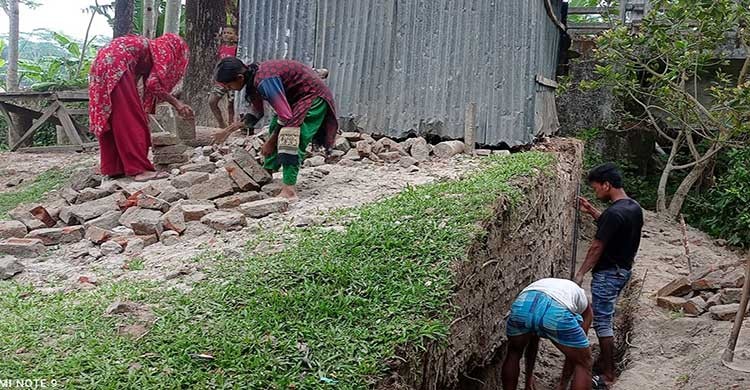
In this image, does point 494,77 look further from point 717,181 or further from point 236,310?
point 717,181

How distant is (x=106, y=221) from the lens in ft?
16.6

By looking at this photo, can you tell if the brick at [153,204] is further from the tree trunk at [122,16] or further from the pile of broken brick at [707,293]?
the tree trunk at [122,16]

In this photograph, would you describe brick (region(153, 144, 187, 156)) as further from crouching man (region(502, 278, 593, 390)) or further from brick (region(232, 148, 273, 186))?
crouching man (region(502, 278, 593, 390))

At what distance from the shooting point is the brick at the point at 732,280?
22.1 ft

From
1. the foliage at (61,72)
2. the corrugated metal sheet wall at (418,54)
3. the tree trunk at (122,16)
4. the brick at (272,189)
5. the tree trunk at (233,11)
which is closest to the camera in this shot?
the brick at (272,189)

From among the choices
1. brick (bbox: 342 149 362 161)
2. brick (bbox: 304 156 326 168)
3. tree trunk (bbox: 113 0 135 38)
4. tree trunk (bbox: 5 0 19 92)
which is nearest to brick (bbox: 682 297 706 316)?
brick (bbox: 342 149 362 161)

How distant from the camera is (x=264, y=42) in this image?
27.3 ft

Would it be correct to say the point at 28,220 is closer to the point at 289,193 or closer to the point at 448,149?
the point at 289,193

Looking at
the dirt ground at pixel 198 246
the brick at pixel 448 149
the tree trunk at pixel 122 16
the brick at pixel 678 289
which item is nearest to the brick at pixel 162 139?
the dirt ground at pixel 198 246

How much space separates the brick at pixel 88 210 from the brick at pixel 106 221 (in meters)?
0.13

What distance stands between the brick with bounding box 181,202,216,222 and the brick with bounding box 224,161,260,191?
0.48 meters

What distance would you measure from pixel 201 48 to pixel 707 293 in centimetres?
838

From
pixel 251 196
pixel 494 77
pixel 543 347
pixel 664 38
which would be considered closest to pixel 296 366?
pixel 251 196

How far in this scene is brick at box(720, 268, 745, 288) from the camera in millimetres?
6732
